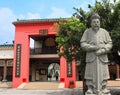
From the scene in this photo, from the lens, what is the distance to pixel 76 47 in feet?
54.6

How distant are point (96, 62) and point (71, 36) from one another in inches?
345

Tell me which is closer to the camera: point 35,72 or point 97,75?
point 97,75

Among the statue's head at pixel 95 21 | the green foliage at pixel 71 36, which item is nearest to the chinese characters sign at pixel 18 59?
the green foliage at pixel 71 36

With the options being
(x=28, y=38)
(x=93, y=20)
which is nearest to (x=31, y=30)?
(x=28, y=38)

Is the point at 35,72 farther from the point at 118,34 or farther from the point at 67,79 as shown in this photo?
the point at 118,34

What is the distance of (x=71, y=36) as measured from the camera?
15961 millimetres

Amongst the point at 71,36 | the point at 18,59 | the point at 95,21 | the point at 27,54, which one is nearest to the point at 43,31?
the point at 27,54

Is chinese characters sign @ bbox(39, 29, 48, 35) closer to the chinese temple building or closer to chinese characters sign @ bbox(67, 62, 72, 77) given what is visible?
the chinese temple building

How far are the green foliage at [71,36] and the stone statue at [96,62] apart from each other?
8045 mm

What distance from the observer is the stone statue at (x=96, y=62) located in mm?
7230

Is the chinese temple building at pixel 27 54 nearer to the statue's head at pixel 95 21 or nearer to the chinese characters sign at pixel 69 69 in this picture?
the chinese characters sign at pixel 69 69

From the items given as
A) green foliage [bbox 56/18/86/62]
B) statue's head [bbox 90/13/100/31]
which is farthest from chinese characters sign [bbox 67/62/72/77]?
statue's head [bbox 90/13/100/31]

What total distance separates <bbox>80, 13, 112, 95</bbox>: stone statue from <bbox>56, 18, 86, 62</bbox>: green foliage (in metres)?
8.05

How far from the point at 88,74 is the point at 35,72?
2761 cm
